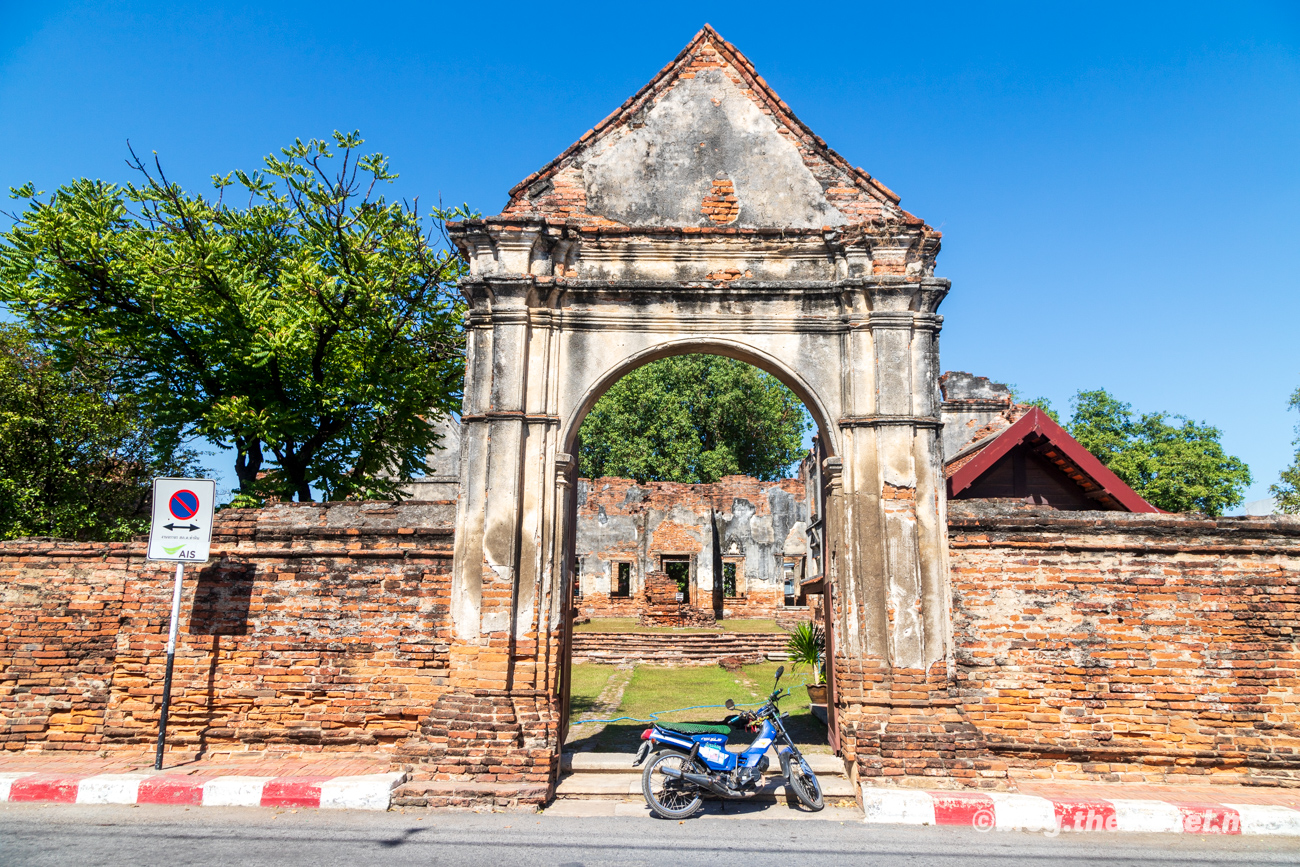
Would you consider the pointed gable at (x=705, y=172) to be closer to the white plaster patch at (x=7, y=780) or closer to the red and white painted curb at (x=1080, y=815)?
the red and white painted curb at (x=1080, y=815)

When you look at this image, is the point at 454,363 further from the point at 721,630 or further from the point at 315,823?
the point at 721,630

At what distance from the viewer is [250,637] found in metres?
7.89

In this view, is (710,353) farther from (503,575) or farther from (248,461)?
(248,461)

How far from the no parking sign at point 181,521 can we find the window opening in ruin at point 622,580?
21311mm

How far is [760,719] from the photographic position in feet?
23.1

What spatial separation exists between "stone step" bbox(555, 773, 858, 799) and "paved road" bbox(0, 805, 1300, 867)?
0.52 meters

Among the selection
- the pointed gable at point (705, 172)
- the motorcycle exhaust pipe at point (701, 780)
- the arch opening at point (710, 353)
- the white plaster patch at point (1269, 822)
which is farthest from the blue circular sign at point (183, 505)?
the white plaster patch at point (1269, 822)

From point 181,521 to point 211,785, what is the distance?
255cm

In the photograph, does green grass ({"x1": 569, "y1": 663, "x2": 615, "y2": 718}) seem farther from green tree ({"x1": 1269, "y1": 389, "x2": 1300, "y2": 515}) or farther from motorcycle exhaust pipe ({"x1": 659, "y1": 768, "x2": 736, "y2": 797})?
green tree ({"x1": 1269, "y1": 389, "x2": 1300, "y2": 515})

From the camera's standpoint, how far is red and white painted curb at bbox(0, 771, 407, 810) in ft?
21.3

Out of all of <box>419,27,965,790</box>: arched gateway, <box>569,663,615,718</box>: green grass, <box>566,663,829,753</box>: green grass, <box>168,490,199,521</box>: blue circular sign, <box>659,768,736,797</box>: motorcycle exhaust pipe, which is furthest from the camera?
<box>569,663,615,718</box>: green grass

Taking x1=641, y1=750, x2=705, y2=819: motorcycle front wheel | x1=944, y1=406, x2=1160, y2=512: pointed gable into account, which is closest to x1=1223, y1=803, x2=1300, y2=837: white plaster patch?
x1=641, y1=750, x2=705, y2=819: motorcycle front wheel

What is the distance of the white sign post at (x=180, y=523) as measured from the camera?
7.57m

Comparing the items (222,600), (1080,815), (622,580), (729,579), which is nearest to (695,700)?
(1080,815)
